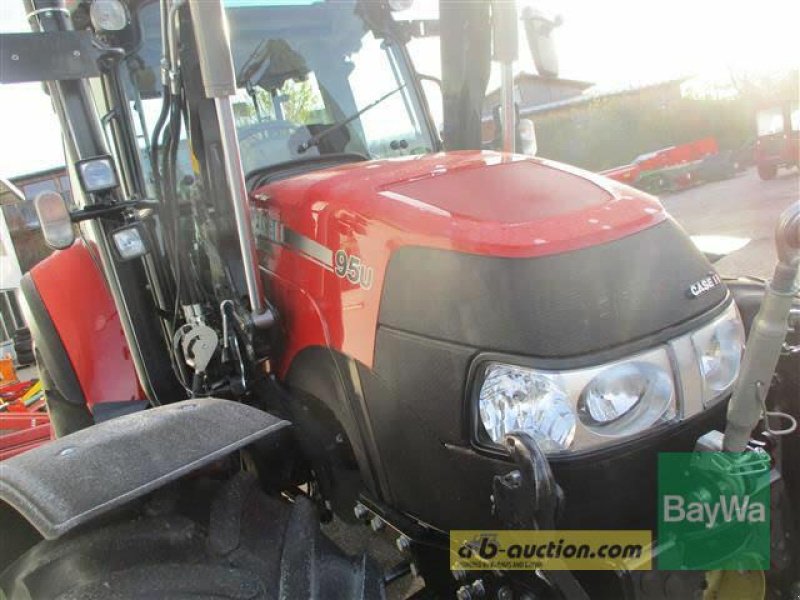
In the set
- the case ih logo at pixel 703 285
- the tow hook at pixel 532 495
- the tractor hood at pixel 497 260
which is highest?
the tractor hood at pixel 497 260

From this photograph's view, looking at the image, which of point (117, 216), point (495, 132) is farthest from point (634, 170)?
point (117, 216)

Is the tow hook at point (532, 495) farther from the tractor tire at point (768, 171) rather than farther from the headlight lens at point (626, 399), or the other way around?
the tractor tire at point (768, 171)

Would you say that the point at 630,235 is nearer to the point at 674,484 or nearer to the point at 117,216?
the point at 674,484

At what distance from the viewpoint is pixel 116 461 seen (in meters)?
1.57

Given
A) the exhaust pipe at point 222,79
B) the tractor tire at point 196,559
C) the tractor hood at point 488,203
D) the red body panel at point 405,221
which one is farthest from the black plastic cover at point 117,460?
the tractor hood at point 488,203

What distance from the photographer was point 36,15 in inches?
92.7

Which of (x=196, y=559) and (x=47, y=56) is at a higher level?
(x=47, y=56)

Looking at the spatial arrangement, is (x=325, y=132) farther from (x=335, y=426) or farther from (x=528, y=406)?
(x=528, y=406)

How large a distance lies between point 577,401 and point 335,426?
2.96 feet

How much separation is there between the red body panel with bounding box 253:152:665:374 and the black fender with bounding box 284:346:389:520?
6 centimetres

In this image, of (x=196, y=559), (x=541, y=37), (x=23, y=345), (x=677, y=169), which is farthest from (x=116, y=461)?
(x=677, y=169)

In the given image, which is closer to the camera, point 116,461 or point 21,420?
point 116,461

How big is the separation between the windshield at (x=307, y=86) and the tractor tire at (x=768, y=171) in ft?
55.6

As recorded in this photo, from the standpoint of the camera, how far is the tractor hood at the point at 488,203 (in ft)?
5.25
